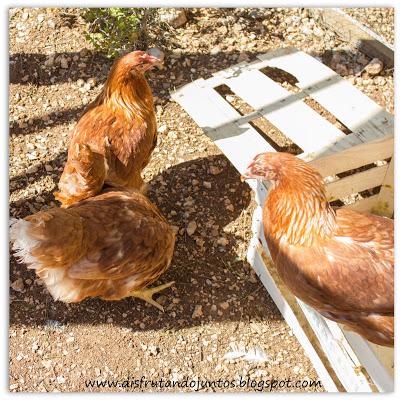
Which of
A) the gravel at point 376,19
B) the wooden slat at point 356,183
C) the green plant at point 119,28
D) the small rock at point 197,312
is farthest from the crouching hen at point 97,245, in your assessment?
the gravel at point 376,19

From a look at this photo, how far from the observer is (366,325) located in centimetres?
226

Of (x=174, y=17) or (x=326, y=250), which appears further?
(x=174, y=17)

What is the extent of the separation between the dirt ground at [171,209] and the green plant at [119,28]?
0.65 feet

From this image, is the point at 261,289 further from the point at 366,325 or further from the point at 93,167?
the point at 93,167

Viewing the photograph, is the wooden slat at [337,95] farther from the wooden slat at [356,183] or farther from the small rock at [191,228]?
the small rock at [191,228]

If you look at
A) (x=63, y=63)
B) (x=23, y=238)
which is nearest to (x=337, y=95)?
(x=63, y=63)

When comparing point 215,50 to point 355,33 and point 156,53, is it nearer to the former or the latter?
point 156,53

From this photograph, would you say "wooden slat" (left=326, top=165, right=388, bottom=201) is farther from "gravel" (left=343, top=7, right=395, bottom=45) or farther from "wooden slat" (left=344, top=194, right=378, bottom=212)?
"gravel" (left=343, top=7, right=395, bottom=45)

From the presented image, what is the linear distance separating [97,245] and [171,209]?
1.09 m

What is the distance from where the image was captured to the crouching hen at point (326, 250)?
2201mm

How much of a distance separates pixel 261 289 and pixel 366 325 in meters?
0.85

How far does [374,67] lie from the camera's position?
390 cm

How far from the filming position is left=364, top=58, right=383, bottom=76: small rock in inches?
153

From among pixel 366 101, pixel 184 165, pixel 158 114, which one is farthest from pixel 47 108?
pixel 366 101
